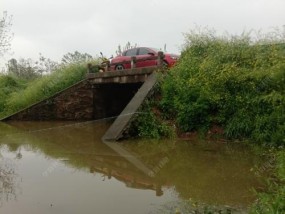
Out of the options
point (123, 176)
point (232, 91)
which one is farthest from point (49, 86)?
point (123, 176)

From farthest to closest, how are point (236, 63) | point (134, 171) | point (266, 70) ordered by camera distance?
point (236, 63)
point (266, 70)
point (134, 171)

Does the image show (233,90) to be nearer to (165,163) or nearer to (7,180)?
(165,163)

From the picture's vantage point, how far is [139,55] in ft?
61.0

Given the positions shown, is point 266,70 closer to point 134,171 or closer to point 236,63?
point 236,63

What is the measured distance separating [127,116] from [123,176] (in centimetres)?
499

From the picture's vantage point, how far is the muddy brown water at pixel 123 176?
6.22 m

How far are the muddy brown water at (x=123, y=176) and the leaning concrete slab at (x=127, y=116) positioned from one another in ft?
1.46

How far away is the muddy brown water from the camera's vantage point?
622 cm

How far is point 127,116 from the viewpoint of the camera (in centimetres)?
1305

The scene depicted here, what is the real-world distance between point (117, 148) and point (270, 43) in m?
6.18

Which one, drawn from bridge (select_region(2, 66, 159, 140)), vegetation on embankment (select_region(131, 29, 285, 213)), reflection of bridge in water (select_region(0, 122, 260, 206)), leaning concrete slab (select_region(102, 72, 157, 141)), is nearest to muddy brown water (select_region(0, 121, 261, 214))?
reflection of bridge in water (select_region(0, 122, 260, 206))

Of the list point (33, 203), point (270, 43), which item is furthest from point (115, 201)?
point (270, 43)

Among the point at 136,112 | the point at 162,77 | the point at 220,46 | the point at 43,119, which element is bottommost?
the point at 43,119

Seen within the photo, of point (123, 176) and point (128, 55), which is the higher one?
point (128, 55)
